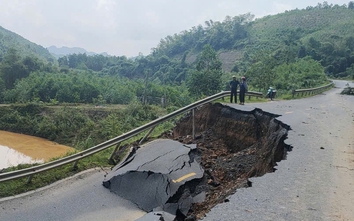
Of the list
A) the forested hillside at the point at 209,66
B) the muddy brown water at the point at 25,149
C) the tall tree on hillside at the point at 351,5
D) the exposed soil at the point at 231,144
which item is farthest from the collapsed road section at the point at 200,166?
the tall tree on hillside at the point at 351,5

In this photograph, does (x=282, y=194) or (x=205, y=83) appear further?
(x=205, y=83)

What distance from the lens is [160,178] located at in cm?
821

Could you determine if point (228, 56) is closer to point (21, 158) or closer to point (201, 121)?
point (21, 158)

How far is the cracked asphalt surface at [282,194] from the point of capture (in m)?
5.23

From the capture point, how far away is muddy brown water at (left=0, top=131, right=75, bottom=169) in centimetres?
3066

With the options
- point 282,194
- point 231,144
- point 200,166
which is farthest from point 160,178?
point 231,144

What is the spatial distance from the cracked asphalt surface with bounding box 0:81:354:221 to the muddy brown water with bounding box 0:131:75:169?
20.7 meters

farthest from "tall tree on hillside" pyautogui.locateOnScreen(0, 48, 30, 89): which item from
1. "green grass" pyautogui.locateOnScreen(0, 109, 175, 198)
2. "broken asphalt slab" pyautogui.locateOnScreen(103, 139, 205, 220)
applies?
"broken asphalt slab" pyautogui.locateOnScreen(103, 139, 205, 220)

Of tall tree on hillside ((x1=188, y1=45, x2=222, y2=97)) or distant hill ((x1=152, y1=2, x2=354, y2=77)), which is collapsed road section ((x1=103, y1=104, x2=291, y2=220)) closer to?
tall tree on hillside ((x1=188, y1=45, x2=222, y2=97))

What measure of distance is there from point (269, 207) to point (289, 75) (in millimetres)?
32388

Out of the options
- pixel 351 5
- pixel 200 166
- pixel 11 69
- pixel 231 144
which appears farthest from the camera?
pixel 351 5

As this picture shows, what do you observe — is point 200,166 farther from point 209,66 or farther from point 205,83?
point 209,66

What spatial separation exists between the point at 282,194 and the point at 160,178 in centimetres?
326

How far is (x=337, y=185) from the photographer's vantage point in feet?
20.7
